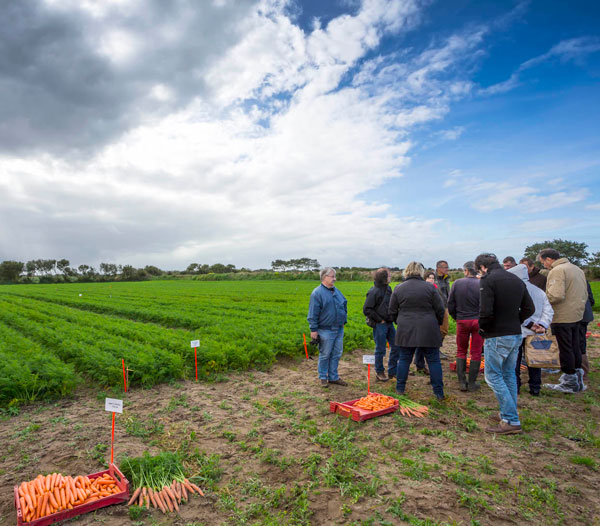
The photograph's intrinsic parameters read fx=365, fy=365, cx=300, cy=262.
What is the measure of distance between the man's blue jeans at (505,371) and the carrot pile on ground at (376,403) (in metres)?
1.51

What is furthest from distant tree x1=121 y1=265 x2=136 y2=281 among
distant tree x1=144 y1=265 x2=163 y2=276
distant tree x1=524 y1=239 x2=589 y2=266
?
distant tree x1=524 y1=239 x2=589 y2=266

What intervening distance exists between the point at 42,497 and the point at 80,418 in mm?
2831

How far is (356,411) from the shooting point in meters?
5.46

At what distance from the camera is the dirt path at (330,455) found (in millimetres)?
3475

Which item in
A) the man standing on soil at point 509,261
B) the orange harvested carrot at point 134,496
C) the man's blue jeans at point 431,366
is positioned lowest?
the orange harvested carrot at point 134,496

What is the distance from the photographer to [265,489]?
384 cm

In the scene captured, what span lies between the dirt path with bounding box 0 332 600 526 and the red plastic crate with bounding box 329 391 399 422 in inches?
4.7

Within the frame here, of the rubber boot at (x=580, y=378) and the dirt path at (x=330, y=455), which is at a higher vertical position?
the rubber boot at (x=580, y=378)

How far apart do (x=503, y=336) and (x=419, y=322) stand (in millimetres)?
1298

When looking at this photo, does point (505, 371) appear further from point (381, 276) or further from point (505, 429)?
point (381, 276)

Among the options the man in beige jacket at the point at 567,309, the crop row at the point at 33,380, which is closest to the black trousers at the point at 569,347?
the man in beige jacket at the point at 567,309

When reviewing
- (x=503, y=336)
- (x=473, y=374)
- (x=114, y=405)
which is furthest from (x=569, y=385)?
(x=114, y=405)

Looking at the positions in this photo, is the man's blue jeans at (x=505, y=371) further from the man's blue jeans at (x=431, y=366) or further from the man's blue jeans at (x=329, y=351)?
the man's blue jeans at (x=329, y=351)

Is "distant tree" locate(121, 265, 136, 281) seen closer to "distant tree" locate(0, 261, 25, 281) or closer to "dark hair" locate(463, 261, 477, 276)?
"distant tree" locate(0, 261, 25, 281)
